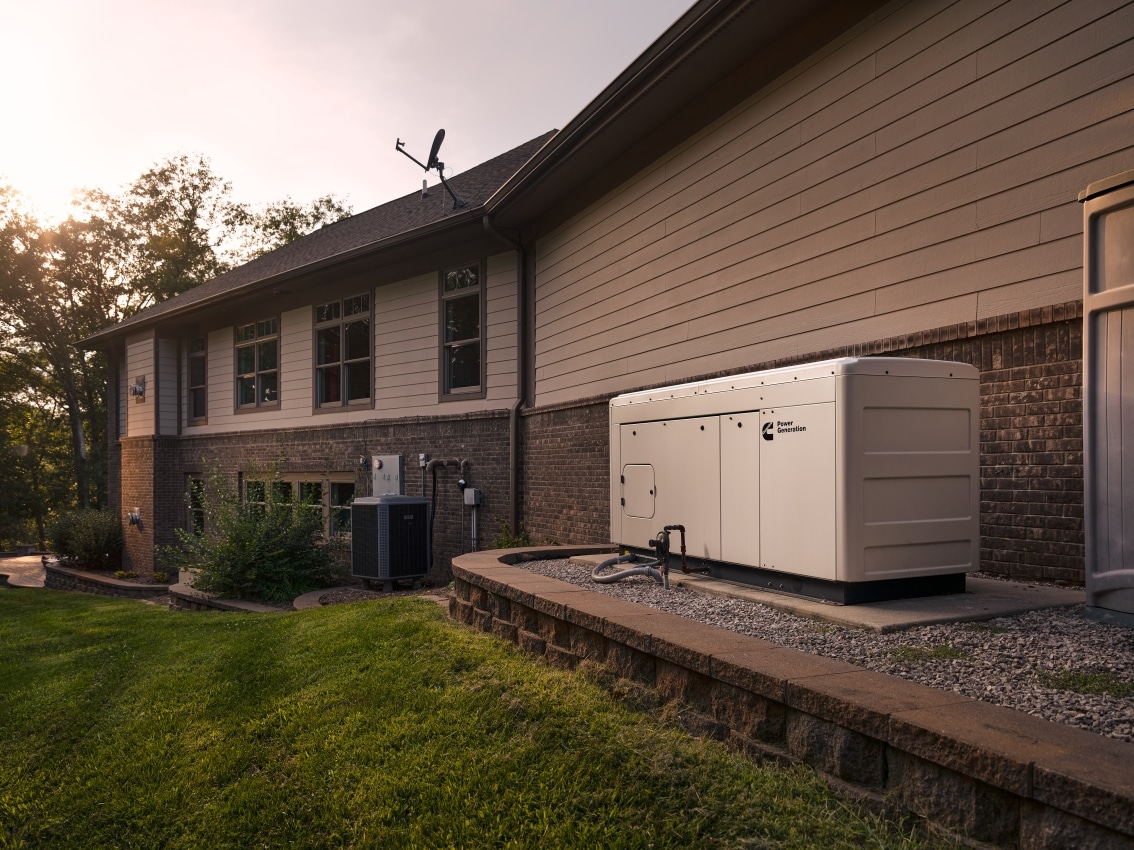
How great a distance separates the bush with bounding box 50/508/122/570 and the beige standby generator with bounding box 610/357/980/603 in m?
19.0

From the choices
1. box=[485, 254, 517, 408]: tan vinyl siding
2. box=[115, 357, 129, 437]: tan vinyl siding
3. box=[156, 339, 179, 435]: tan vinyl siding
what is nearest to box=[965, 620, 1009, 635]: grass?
box=[485, 254, 517, 408]: tan vinyl siding

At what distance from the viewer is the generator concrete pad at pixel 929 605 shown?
4.07 metres

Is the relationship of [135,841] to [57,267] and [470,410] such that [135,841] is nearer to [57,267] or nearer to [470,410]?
[470,410]

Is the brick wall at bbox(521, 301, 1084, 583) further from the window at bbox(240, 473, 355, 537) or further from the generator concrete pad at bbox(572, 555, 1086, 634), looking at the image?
the window at bbox(240, 473, 355, 537)

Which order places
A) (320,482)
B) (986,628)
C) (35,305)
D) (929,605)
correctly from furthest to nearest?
(35,305) → (320,482) → (929,605) → (986,628)

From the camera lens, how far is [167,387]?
768 inches

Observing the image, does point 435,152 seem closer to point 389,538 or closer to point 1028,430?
point 389,538

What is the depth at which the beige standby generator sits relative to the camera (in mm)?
Result: 4340

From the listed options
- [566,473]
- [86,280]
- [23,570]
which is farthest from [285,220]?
[566,473]

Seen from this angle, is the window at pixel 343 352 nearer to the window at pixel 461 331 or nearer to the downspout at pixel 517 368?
the window at pixel 461 331

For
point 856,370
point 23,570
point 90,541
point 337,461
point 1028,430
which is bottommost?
point 23,570

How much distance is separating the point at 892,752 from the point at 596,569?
348cm

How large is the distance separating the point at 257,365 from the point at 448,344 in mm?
6156

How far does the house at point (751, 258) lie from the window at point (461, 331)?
0.13ft
